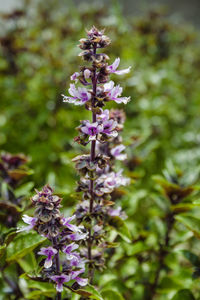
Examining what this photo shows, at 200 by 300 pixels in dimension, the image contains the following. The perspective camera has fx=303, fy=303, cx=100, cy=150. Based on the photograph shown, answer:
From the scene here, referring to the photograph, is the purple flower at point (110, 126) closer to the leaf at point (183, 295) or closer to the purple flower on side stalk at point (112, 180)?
the purple flower on side stalk at point (112, 180)

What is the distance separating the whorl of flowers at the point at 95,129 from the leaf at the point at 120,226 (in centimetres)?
12

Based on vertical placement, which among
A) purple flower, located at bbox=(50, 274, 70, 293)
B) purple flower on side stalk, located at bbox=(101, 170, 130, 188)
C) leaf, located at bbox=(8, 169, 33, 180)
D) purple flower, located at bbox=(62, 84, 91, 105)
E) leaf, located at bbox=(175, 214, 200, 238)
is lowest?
purple flower, located at bbox=(50, 274, 70, 293)

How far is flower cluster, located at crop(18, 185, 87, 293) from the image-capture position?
3.26ft

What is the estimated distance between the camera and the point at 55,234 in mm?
1008

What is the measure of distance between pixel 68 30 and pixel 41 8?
981 mm

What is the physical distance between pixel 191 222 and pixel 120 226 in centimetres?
35

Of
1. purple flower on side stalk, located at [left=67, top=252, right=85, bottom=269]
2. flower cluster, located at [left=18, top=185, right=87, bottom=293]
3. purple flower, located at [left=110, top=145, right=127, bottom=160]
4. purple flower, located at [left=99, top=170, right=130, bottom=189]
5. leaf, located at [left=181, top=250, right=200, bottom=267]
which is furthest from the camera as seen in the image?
leaf, located at [left=181, top=250, right=200, bottom=267]

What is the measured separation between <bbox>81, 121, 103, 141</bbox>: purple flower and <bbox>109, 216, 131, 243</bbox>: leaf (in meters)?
0.50

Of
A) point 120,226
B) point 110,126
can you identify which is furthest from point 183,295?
point 110,126

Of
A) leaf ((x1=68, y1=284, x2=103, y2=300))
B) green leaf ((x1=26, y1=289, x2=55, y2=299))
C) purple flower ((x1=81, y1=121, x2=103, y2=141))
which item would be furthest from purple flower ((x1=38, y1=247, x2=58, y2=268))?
purple flower ((x1=81, y1=121, x2=103, y2=141))

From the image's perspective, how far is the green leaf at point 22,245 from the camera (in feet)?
4.09

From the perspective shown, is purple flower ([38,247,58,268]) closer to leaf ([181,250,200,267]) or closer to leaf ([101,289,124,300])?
leaf ([101,289,124,300])

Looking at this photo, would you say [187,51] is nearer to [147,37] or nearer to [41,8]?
[147,37]

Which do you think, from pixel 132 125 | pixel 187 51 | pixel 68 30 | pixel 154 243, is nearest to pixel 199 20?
pixel 187 51
